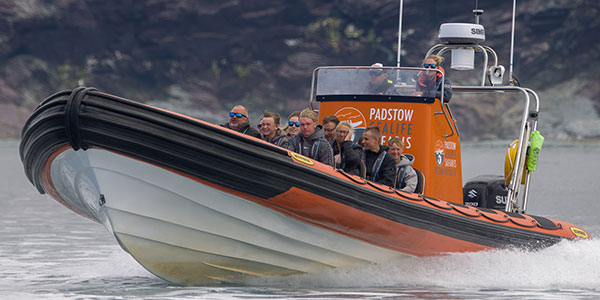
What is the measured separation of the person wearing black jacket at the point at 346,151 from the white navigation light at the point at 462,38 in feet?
7.18

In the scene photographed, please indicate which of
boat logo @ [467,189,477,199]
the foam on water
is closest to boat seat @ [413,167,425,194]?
the foam on water

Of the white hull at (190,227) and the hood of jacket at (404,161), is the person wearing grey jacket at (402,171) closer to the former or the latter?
the hood of jacket at (404,161)

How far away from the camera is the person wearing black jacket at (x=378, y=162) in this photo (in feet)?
23.5

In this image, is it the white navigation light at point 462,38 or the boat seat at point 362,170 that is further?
the white navigation light at point 462,38

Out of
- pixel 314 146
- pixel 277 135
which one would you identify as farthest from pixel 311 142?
pixel 277 135

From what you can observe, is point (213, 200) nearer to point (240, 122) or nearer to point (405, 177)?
point (240, 122)

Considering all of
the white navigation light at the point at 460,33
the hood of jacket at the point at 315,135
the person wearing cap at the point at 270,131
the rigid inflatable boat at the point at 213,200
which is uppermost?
the white navigation light at the point at 460,33

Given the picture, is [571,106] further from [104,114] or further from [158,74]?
[104,114]

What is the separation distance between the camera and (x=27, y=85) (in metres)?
64.6

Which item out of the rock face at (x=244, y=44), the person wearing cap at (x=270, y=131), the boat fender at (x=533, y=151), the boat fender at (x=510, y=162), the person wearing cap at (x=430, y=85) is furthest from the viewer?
the rock face at (x=244, y=44)

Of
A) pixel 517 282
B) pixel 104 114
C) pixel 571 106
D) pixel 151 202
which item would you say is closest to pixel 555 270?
pixel 517 282

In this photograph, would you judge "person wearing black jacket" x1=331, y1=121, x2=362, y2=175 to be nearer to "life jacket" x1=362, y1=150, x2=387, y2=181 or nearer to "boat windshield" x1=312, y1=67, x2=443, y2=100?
"life jacket" x1=362, y1=150, x2=387, y2=181

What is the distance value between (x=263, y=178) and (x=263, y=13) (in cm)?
6746

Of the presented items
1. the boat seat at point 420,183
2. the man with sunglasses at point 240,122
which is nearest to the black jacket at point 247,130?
the man with sunglasses at point 240,122
